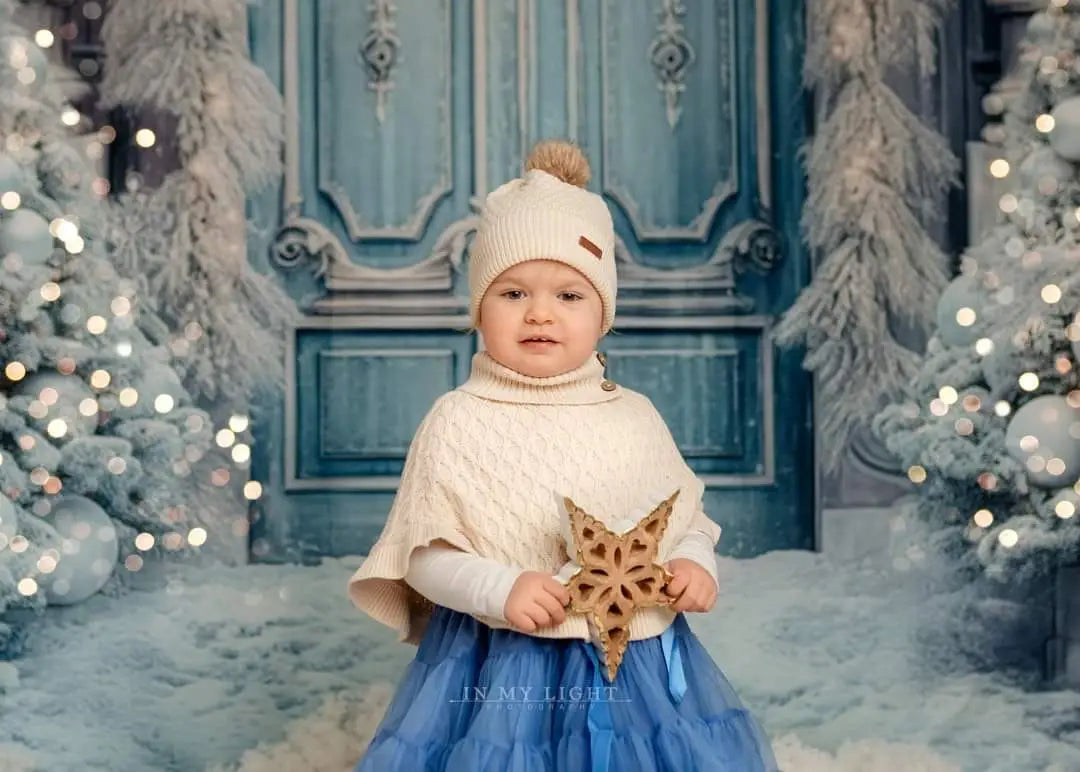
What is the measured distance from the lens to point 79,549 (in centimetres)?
274

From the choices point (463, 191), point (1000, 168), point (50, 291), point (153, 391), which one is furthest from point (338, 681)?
point (1000, 168)

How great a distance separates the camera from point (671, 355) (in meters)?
3.09

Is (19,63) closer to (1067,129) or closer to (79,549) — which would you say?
(79,549)

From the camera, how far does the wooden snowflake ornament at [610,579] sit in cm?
179

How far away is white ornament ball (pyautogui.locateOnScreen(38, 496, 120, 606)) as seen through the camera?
2.72 metres

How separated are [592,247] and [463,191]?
1.11 metres

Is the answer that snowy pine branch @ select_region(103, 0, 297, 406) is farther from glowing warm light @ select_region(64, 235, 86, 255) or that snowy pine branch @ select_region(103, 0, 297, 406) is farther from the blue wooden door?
glowing warm light @ select_region(64, 235, 86, 255)

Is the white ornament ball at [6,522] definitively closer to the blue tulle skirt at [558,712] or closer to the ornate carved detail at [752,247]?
the blue tulle skirt at [558,712]

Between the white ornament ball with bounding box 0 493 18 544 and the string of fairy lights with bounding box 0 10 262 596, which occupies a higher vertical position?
the string of fairy lights with bounding box 0 10 262 596

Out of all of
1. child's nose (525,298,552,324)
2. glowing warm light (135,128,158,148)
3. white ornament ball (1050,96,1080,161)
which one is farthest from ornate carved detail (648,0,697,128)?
child's nose (525,298,552,324)

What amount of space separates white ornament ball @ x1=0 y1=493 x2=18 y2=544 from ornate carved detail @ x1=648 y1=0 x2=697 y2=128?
5.26 ft

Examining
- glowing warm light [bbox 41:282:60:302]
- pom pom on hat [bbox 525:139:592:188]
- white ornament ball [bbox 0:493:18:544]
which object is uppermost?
pom pom on hat [bbox 525:139:592:188]

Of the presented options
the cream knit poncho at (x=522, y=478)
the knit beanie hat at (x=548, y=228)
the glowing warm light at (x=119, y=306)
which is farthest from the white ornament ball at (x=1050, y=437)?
the glowing warm light at (x=119, y=306)

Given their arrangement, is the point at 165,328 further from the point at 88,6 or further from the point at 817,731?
the point at 817,731
